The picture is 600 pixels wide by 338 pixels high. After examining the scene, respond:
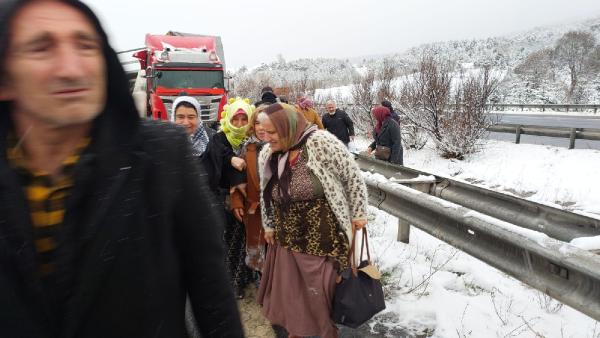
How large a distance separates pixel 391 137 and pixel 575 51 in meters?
48.6

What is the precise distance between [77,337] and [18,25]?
0.76 m

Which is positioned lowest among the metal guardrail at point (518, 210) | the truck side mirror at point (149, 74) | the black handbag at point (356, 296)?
the black handbag at point (356, 296)

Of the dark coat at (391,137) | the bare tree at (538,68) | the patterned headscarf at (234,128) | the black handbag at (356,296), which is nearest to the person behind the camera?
the black handbag at (356,296)

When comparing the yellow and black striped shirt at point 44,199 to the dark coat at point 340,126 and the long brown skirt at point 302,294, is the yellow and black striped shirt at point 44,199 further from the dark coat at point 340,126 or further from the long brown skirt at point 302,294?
the dark coat at point 340,126

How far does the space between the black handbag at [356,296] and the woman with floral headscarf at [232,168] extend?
1176 millimetres

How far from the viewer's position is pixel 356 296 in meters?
2.50

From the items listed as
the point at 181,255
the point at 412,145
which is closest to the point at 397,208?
the point at 181,255

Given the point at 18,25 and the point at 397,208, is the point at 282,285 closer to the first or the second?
the point at 397,208

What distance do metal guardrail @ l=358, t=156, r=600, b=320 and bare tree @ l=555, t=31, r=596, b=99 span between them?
4525 cm

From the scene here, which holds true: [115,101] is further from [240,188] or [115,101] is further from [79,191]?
[240,188]

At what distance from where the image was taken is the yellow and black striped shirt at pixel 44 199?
94 cm

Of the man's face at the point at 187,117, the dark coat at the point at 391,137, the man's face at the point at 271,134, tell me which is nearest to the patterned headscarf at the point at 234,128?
the man's face at the point at 187,117

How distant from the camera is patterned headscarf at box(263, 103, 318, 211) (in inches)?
103

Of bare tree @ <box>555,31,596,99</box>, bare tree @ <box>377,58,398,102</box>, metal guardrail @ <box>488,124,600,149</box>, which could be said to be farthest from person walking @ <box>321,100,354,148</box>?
bare tree @ <box>555,31,596,99</box>
